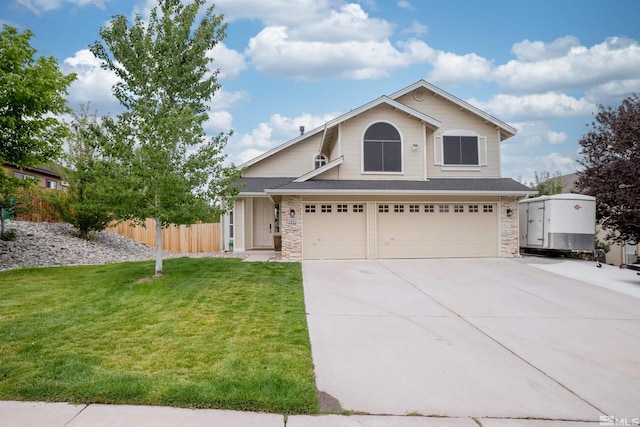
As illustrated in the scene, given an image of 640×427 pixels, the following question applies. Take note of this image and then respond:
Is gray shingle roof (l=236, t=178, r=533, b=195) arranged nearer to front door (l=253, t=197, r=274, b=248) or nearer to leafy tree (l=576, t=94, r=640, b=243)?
leafy tree (l=576, t=94, r=640, b=243)

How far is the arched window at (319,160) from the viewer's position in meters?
17.2

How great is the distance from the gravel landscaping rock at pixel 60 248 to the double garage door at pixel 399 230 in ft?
12.9

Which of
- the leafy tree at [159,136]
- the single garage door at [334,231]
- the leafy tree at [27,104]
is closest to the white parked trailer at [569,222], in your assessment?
the single garage door at [334,231]

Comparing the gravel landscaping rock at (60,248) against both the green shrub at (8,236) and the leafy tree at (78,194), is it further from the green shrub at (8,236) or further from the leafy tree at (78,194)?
the leafy tree at (78,194)

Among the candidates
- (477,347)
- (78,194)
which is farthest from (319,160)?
(477,347)

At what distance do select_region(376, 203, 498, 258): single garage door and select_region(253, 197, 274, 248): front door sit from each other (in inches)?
228

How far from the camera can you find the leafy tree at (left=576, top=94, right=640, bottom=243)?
11.8 meters

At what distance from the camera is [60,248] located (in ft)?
48.0

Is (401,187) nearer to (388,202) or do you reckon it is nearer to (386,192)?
(386,192)

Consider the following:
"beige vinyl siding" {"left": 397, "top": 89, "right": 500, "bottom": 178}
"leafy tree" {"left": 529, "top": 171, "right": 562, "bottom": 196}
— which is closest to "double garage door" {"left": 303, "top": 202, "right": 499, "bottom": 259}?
"beige vinyl siding" {"left": 397, "top": 89, "right": 500, "bottom": 178}

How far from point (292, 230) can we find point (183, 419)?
10.1 m

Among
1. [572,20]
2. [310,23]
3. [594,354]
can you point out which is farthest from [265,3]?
[594,354]

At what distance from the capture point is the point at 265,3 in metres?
12.4

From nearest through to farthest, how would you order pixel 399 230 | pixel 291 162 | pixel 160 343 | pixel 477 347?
pixel 160 343 → pixel 477 347 → pixel 399 230 → pixel 291 162
